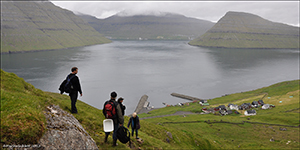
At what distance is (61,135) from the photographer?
10.9 metres

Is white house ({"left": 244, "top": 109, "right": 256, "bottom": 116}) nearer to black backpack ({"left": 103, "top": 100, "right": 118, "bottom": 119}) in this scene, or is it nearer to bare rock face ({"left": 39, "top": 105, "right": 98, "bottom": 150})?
black backpack ({"left": 103, "top": 100, "right": 118, "bottom": 119})

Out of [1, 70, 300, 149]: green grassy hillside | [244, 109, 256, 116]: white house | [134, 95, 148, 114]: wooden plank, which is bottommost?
[134, 95, 148, 114]: wooden plank

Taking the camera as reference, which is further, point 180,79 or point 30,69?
point 30,69

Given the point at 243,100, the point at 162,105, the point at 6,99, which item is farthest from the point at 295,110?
the point at 6,99

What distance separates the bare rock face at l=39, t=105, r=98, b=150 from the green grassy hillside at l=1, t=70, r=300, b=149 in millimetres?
473

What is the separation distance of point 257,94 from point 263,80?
4330 centimetres

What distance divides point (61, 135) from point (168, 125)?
48.7 m

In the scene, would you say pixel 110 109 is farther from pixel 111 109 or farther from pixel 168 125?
pixel 168 125

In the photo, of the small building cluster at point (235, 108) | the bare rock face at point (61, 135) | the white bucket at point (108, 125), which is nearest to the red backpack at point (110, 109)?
the white bucket at point (108, 125)

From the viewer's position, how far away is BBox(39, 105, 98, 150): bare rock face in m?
10.1

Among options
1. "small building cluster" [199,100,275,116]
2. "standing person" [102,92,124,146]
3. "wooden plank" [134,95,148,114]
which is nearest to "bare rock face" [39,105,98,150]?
"standing person" [102,92,124,146]

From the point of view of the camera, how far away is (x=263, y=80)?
138750 mm

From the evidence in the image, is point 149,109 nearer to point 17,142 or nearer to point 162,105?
point 162,105

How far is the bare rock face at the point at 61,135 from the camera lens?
10115 mm
